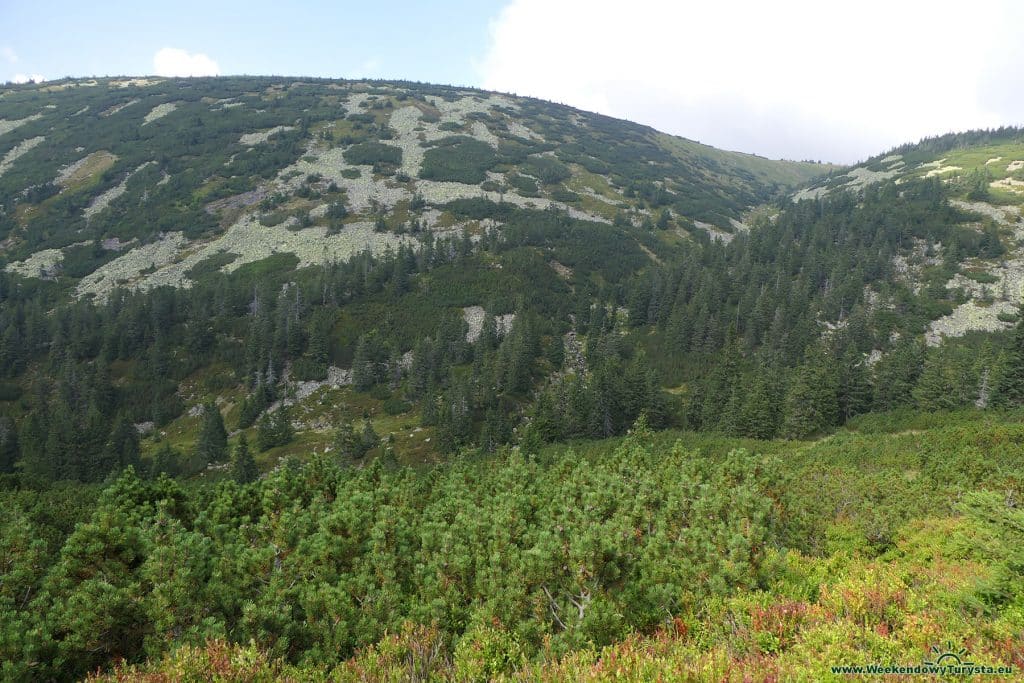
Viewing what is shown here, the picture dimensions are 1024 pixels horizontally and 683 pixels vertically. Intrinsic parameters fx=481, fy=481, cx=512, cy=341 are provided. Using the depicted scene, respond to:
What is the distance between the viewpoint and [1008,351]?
45.7 meters

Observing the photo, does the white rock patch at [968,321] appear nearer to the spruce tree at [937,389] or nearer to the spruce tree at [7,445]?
the spruce tree at [937,389]

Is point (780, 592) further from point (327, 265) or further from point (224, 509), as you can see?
point (327, 265)

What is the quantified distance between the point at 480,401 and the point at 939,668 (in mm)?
47383

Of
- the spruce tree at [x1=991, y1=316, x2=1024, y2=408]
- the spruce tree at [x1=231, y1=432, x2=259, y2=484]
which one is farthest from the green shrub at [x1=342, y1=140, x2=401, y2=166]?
the spruce tree at [x1=991, y1=316, x2=1024, y2=408]

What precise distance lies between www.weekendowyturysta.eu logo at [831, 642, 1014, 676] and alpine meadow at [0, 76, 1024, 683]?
21 cm

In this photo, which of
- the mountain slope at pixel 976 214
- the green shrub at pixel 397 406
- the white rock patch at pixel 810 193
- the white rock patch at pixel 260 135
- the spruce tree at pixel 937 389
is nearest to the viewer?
the spruce tree at pixel 937 389

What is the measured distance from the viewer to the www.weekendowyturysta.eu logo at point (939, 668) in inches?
256

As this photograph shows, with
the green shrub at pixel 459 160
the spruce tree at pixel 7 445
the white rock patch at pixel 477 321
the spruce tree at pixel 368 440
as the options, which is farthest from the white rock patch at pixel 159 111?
the spruce tree at pixel 368 440

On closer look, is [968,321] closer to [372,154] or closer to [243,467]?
[243,467]

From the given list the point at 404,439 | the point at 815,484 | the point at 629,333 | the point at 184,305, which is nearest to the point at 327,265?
the point at 184,305

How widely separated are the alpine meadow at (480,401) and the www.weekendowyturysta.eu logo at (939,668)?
0.21 meters

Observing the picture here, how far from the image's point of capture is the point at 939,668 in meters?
6.63

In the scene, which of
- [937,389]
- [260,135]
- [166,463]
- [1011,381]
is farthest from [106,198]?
[1011,381]

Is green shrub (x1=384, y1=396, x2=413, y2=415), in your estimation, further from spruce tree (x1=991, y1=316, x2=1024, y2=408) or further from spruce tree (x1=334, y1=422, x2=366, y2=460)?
spruce tree (x1=991, y1=316, x2=1024, y2=408)
